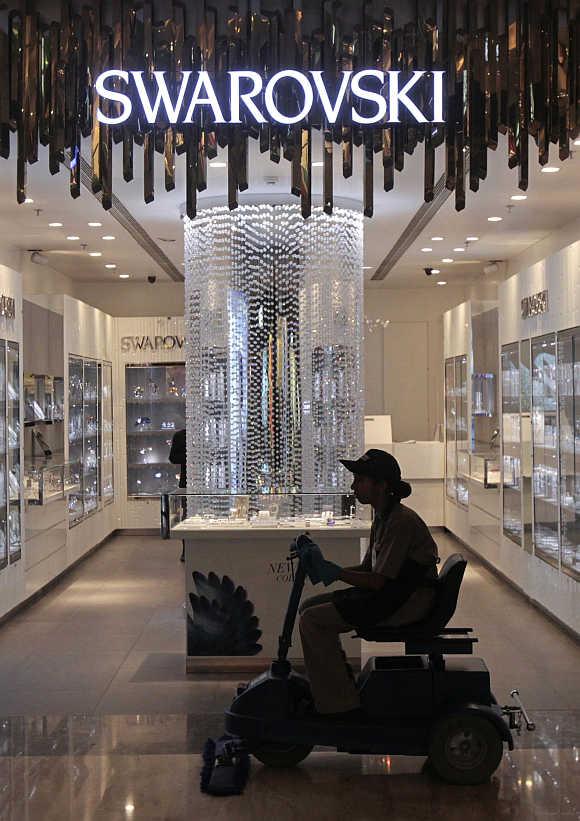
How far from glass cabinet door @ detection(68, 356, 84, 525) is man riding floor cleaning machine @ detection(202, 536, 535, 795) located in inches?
287

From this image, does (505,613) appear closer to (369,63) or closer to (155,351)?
(369,63)

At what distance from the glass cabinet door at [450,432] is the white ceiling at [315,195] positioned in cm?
160

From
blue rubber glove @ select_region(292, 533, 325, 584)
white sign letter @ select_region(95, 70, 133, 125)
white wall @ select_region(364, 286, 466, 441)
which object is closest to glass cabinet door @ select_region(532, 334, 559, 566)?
blue rubber glove @ select_region(292, 533, 325, 584)

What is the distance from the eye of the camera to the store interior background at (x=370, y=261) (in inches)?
339

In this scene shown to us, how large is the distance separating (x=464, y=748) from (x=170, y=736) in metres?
1.60

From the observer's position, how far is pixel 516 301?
10.0 m

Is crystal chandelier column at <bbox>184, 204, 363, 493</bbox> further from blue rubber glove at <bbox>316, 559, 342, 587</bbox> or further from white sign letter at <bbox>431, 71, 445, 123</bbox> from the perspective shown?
blue rubber glove at <bbox>316, 559, 342, 587</bbox>

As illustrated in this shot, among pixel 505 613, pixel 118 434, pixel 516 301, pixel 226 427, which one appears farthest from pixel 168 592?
pixel 118 434

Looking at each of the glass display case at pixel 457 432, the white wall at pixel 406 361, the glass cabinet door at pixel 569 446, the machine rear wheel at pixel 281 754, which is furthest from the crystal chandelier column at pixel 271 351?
the white wall at pixel 406 361

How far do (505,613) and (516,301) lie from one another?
9.09ft

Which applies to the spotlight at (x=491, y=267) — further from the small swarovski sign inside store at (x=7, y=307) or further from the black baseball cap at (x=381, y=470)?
the black baseball cap at (x=381, y=470)

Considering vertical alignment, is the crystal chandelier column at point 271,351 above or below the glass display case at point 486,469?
above

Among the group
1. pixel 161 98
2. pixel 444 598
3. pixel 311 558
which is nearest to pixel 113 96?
pixel 161 98

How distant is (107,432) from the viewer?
14.5 meters
